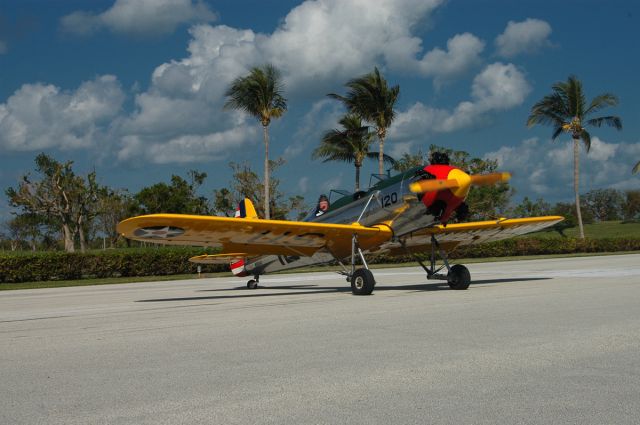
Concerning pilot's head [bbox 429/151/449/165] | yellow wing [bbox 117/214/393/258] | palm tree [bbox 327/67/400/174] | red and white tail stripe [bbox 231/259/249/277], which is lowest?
red and white tail stripe [bbox 231/259/249/277]

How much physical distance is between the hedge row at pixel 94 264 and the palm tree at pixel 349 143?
1516 cm

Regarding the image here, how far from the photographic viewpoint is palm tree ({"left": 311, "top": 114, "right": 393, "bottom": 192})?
41.5 m

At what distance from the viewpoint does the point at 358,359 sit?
5453mm

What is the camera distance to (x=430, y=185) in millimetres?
12234

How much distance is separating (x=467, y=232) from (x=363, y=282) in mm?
4137

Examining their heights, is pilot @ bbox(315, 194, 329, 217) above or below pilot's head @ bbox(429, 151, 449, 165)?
below

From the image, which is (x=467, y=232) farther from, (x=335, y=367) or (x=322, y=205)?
(x=335, y=367)

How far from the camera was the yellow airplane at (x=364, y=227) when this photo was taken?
12.3m

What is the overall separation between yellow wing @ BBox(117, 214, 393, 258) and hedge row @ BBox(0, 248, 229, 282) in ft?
48.0

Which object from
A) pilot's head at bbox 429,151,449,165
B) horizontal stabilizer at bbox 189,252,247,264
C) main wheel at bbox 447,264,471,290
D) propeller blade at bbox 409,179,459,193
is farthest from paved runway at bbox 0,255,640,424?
horizontal stabilizer at bbox 189,252,247,264

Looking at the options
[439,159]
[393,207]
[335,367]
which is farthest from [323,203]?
[335,367]

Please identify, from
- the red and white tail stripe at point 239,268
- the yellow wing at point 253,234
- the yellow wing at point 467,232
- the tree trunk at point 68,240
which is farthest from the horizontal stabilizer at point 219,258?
the tree trunk at point 68,240

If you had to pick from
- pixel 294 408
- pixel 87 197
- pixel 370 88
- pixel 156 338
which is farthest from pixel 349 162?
pixel 294 408

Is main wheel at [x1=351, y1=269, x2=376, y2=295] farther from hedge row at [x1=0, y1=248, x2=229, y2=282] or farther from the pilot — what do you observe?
hedge row at [x1=0, y1=248, x2=229, y2=282]
